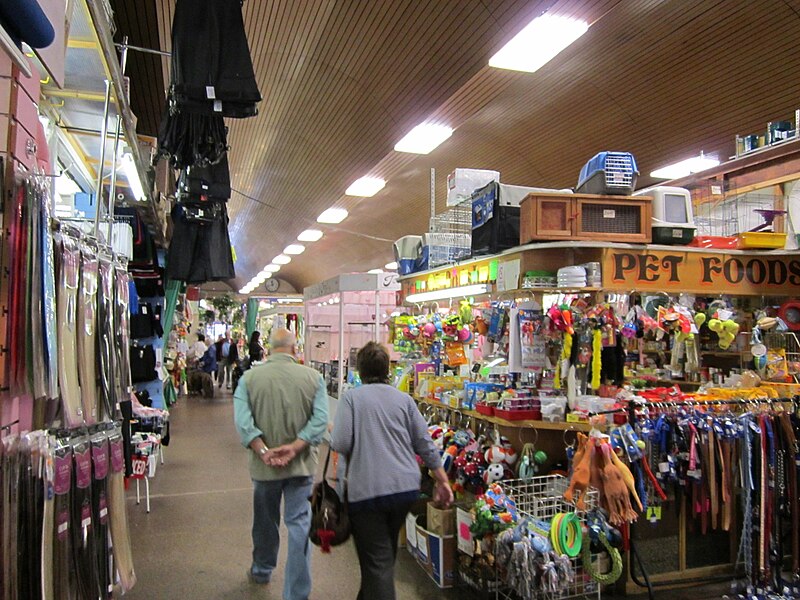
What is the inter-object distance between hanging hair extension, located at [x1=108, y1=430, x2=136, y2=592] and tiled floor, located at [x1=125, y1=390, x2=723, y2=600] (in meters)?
1.92

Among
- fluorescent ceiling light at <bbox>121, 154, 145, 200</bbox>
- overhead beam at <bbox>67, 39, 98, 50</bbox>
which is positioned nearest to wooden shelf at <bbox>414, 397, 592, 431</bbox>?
overhead beam at <bbox>67, 39, 98, 50</bbox>

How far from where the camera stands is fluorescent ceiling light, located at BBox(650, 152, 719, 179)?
849cm

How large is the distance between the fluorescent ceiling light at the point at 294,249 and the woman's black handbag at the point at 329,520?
17.2 m

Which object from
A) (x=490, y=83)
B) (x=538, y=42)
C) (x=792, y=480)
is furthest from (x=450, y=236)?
(x=792, y=480)

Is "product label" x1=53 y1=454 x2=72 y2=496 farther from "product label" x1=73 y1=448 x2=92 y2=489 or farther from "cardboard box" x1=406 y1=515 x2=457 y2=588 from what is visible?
"cardboard box" x1=406 y1=515 x2=457 y2=588

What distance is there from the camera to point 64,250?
1819 millimetres

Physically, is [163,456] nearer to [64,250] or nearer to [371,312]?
[371,312]

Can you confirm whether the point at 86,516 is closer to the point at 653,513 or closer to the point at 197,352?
the point at 653,513

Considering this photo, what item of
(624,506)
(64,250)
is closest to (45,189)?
(64,250)

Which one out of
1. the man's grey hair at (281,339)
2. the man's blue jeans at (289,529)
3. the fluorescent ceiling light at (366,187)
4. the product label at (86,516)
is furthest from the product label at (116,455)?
the fluorescent ceiling light at (366,187)

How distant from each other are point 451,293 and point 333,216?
9916 mm

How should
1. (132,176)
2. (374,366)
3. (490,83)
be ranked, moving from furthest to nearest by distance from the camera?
(490,83) → (132,176) → (374,366)

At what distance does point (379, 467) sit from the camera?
290 centimetres

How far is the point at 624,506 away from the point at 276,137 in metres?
8.02
